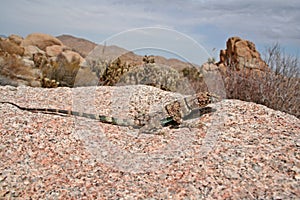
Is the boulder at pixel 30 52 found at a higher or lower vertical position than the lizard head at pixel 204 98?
higher

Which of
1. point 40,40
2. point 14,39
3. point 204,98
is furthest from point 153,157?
point 40,40

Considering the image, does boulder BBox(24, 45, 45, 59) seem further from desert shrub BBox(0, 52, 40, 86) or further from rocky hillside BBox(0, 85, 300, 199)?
rocky hillside BBox(0, 85, 300, 199)

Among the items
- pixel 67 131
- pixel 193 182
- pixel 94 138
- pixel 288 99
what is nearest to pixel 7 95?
pixel 67 131

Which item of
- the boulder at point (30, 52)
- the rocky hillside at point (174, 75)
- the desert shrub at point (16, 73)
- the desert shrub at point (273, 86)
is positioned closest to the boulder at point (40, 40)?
the boulder at point (30, 52)

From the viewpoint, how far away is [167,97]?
5.48 m

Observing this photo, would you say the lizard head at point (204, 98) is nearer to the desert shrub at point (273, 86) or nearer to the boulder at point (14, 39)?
the desert shrub at point (273, 86)

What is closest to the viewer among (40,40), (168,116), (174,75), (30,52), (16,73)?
(168,116)

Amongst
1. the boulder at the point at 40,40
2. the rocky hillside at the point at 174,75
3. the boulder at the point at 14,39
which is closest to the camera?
the rocky hillside at the point at 174,75

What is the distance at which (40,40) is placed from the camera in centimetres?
2264

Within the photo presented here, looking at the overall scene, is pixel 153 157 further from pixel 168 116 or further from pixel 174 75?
pixel 174 75

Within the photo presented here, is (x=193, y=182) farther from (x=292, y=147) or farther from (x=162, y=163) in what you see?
(x=292, y=147)

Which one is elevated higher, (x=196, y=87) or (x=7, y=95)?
(x=196, y=87)

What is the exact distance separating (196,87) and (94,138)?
168 inches

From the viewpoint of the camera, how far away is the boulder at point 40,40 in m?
22.3
